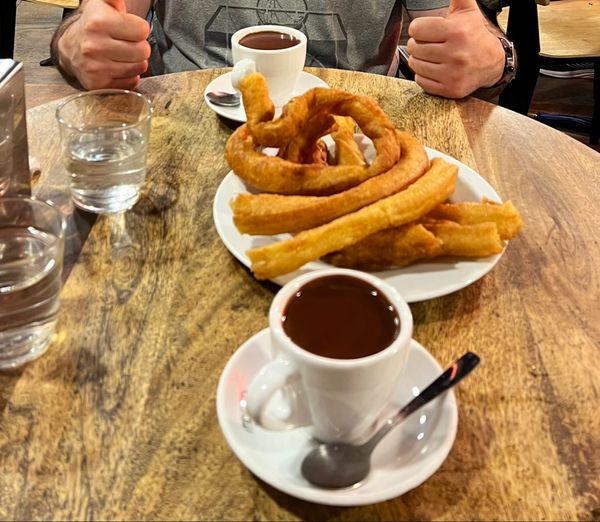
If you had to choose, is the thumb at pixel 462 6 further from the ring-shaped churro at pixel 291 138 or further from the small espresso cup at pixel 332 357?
the small espresso cup at pixel 332 357

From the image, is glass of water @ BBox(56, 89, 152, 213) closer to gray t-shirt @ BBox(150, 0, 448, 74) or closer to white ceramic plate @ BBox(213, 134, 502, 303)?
white ceramic plate @ BBox(213, 134, 502, 303)

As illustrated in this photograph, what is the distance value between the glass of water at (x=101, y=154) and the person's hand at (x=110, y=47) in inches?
8.5

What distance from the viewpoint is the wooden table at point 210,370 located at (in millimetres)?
605

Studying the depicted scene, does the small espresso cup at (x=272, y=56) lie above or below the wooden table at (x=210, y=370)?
above

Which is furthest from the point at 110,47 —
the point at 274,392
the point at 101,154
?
the point at 274,392

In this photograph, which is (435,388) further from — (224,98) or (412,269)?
(224,98)

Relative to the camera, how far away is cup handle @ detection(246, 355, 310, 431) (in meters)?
0.58

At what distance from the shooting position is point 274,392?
58 centimetres

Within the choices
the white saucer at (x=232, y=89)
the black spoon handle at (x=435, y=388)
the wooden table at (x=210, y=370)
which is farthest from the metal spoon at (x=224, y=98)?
the black spoon handle at (x=435, y=388)

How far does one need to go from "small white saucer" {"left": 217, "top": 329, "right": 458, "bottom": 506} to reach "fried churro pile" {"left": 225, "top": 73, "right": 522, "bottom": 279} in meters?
0.18

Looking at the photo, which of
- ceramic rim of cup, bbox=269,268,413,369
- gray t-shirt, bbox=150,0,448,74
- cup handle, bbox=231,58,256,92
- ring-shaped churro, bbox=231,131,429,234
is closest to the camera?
ceramic rim of cup, bbox=269,268,413,369

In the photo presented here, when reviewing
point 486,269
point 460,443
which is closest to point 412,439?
point 460,443

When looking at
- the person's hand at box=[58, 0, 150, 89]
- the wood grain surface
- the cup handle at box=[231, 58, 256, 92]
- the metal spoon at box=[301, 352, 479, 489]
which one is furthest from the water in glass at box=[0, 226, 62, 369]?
the wood grain surface

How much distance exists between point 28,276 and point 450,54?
960 millimetres
